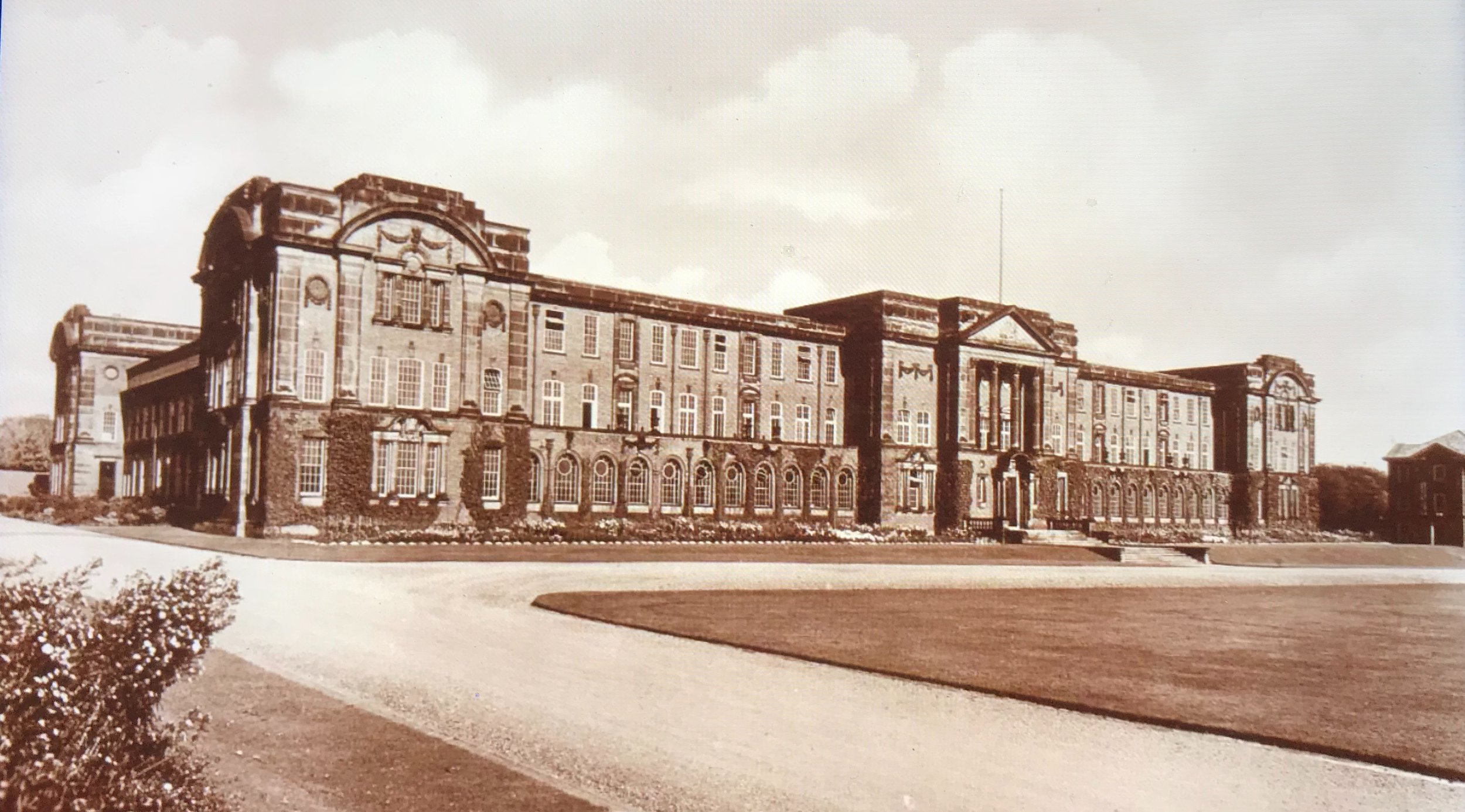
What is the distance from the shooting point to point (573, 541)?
41500mm

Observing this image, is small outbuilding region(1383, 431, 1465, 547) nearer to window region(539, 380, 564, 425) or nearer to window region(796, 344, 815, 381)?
window region(796, 344, 815, 381)

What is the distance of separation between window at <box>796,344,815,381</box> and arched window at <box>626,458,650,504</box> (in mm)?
13580

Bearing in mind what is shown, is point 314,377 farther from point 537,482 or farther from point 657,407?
point 657,407

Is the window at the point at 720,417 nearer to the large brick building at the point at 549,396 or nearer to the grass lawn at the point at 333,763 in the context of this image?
the large brick building at the point at 549,396

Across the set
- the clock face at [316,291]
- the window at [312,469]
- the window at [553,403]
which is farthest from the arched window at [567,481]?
the clock face at [316,291]

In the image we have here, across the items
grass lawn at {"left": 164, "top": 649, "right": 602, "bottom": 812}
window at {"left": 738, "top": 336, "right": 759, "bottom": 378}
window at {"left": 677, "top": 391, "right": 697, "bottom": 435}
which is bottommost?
grass lawn at {"left": 164, "top": 649, "right": 602, "bottom": 812}

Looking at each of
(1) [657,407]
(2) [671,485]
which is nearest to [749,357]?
(1) [657,407]

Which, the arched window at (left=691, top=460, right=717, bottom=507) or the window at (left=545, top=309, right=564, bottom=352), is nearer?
the window at (left=545, top=309, right=564, bottom=352)

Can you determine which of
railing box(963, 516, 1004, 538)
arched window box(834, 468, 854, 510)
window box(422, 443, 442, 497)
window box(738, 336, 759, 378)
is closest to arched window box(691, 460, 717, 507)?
window box(738, 336, 759, 378)

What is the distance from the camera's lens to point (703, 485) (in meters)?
56.8

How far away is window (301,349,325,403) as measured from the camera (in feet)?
139

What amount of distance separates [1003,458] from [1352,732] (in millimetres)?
57681

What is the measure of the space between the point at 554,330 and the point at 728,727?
42370mm

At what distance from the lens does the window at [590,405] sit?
177 feet
